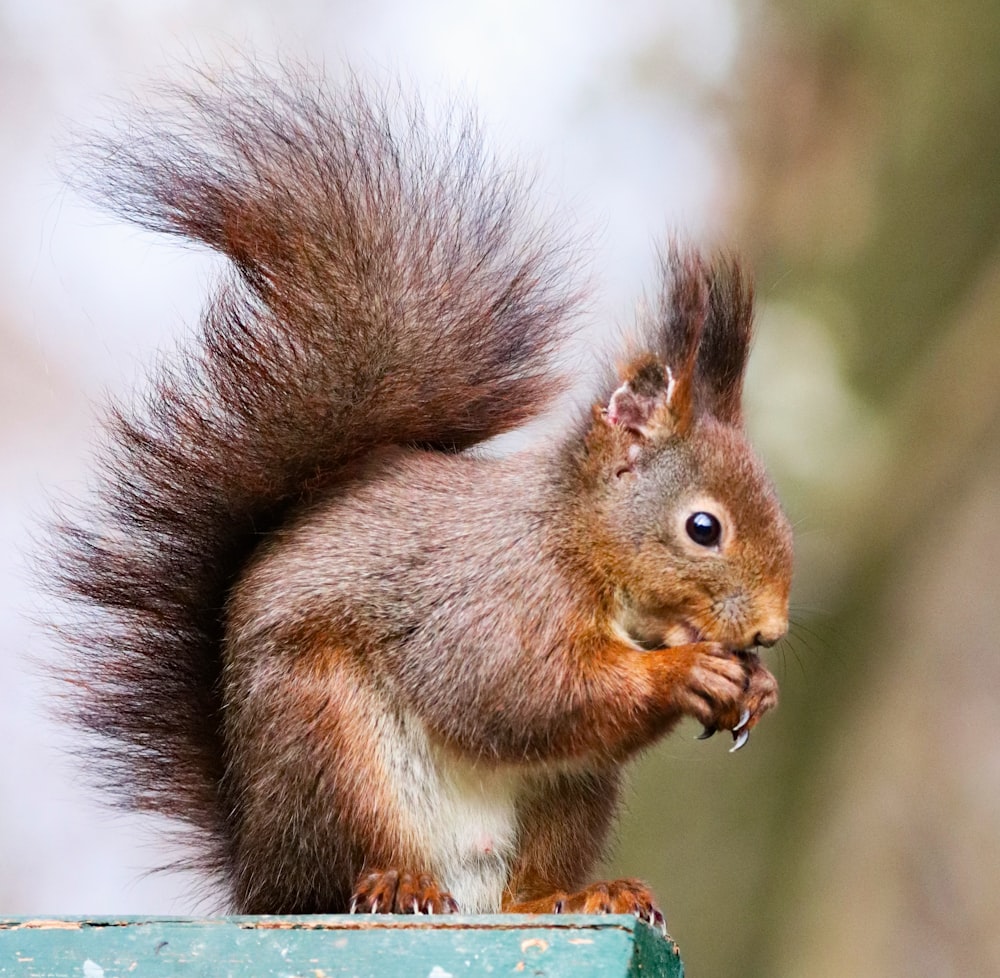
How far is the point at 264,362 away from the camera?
1.62m

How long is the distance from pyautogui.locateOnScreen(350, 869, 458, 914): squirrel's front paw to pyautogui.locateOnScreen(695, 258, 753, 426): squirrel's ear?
0.62 m

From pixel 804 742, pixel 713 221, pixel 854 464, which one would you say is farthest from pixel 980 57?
pixel 804 742

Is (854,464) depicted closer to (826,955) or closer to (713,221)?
(713,221)

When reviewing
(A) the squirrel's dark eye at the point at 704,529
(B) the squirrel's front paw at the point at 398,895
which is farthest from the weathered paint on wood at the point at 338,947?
(A) the squirrel's dark eye at the point at 704,529

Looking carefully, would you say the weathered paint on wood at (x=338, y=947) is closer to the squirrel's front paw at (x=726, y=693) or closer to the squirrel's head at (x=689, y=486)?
the squirrel's front paw at (x=726, y=693)

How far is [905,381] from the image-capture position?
3.02 m

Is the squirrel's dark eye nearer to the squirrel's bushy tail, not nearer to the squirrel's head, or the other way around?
the squirrel's head

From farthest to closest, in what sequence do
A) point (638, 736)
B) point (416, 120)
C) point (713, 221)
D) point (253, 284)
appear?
point (713, 221)
point (416, 120)
point (253, 284)
point (638, 736)

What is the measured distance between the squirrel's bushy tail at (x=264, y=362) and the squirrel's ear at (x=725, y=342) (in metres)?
0.20

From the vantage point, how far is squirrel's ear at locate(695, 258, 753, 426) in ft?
5.42

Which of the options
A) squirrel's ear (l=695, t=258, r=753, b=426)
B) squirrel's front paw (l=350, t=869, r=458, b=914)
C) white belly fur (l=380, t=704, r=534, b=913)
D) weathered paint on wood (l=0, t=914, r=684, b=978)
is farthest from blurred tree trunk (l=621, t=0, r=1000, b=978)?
weathered paint on wood (l=0, t=914, r=684, b=978)

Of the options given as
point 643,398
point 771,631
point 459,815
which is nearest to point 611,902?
point 459,815

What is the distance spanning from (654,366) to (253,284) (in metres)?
0.46

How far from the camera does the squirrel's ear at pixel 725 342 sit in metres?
1.65
